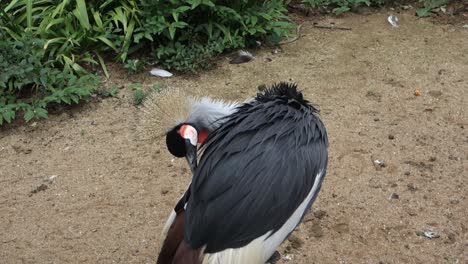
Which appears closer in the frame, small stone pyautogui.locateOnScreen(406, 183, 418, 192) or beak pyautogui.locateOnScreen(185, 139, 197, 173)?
beak pyautogui.locateOnScreen(185, 139, 197, 173)

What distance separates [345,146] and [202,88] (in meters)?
1.16

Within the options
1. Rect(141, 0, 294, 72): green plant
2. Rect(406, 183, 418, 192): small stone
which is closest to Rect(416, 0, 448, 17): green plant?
Rect(141, 0, 294, 72): green plant

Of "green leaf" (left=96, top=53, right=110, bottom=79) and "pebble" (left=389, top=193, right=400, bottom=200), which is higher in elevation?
"pebble" (left=389, top=193, right=400, bottom=200)

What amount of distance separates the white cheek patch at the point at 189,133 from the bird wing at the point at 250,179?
4.7 inches

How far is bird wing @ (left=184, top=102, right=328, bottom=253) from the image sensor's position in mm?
2324

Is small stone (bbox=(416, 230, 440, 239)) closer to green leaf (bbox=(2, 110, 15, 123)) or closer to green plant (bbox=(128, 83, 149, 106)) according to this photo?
green plant (bbox=(128, 83, 149, 106))

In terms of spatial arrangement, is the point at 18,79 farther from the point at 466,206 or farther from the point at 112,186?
the point at 466,206

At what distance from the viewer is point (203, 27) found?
15.4ft

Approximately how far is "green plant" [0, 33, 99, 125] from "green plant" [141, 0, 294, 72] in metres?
0.58

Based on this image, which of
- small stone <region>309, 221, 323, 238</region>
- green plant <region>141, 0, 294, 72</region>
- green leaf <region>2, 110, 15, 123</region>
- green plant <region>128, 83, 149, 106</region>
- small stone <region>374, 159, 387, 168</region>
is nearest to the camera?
small stone <region>309, 221, 323, 238</region>

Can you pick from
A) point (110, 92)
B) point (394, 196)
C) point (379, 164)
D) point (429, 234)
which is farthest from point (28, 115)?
point (429, 234)

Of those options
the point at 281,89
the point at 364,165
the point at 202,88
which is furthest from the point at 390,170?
the point at 202,88

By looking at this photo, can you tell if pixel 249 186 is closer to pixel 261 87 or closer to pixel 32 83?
Result: pixel 261 87

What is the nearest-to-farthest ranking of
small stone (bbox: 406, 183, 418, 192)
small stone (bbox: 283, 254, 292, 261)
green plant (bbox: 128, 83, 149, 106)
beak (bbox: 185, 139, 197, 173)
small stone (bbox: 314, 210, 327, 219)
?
beak (bbox: 185, 139, 197, 173) → small stone (bbox: 283, 254, 292, 261) → small stone (bbox: 314, 210, 327, 219) → small stone (bbox: 406, 183, 418, 192) → green plant (bbox: 128, 83, 149, 106)
